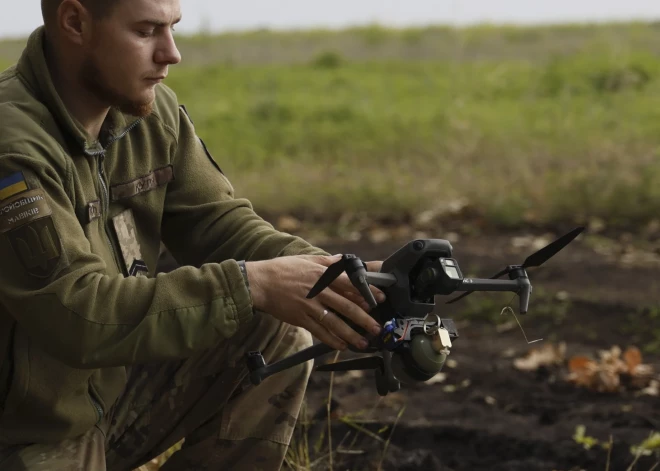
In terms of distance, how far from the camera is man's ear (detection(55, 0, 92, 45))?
2441mm

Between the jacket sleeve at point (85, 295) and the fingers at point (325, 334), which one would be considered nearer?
the jacket sleeve at point (85, 295)

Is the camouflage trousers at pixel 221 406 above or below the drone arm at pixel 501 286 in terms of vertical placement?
below

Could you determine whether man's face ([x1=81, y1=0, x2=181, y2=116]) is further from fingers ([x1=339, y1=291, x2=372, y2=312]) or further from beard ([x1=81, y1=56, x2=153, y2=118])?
fingers ([x1=339, y1=291, x2=372, y2=312])

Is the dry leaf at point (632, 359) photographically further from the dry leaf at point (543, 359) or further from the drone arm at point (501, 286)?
the drone arm at point (501, 286)

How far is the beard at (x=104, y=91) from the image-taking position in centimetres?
250

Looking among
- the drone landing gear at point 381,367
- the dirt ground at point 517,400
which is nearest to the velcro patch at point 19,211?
the drone landing gear at point 381,367

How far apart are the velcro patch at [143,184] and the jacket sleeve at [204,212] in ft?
0.15

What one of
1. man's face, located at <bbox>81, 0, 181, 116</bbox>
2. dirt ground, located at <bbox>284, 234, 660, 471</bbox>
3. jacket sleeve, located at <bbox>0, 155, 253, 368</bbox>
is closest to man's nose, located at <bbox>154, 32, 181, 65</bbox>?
man's face, located at <bbox>81, 0, 181, 116</bbox>

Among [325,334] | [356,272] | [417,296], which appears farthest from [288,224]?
[356,272]

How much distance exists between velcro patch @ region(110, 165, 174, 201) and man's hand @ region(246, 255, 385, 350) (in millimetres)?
509

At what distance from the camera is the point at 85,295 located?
7.48ft

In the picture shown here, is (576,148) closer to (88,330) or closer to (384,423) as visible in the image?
(384,423)

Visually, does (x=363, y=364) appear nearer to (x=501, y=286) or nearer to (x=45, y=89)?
(x=501, y=286)

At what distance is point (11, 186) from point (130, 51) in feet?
1.38
